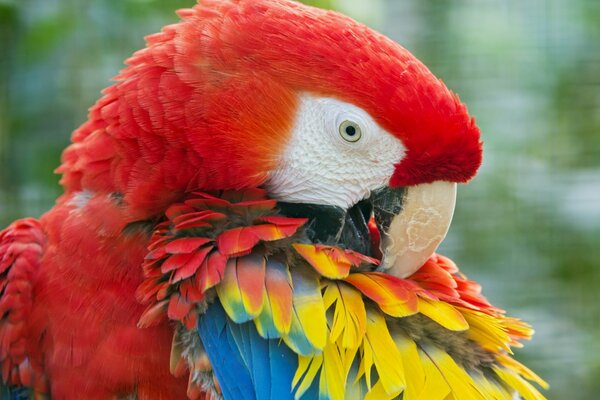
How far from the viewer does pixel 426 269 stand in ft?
3.35

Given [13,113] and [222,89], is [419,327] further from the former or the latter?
[13,113]

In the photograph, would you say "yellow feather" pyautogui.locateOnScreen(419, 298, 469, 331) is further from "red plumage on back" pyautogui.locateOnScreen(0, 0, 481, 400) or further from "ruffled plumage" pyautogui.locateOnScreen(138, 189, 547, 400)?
"red plumage on back" pyautogui.locateOnScreen(0, 0, 481, 400)

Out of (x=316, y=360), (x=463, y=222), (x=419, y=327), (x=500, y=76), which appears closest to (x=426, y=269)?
(x=419, y=327)

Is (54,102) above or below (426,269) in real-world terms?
below

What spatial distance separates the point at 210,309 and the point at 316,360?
0.42 ft

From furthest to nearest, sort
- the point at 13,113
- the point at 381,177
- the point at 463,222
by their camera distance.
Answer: the point at 463,222, the point at 13,113, the point at 381,177

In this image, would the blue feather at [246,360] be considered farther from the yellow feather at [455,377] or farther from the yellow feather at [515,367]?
the yellow feather at [515,367]

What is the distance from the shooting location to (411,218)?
3.12ft

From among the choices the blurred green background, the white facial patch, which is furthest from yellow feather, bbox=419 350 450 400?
the blurred green background

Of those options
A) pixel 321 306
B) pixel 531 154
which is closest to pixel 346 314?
pixel 321 306

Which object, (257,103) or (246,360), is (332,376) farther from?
(257,103)

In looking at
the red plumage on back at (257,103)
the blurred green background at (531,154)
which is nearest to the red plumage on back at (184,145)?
the red plumage on back at (257,103)

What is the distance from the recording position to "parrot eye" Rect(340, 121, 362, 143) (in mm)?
924

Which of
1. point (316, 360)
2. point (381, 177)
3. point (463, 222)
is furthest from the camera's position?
point (463, 222)
